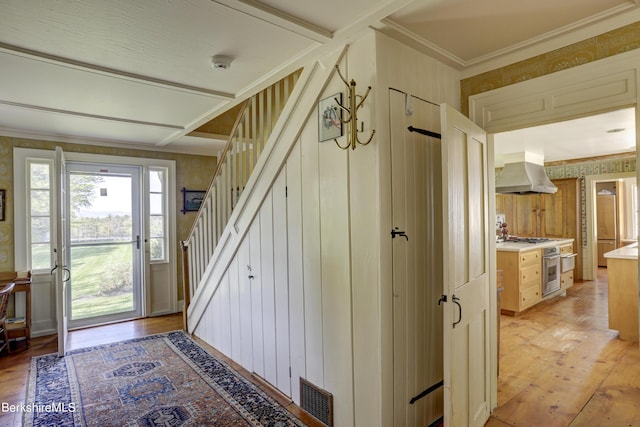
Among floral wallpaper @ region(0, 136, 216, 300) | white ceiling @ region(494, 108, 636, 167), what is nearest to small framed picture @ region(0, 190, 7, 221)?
floral wallpaper @ region(0, 136, 216, 300)

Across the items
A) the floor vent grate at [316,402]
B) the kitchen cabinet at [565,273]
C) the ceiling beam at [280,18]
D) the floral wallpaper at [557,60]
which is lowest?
the floor vent grate at [316,402]

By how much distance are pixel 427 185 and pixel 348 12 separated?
1.08 m

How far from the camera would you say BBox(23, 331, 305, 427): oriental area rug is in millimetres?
2439

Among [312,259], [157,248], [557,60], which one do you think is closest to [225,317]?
[312,259]

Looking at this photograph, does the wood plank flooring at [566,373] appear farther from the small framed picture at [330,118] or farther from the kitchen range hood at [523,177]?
the small framed picture at [330,118]

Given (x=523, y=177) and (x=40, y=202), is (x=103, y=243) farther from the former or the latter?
(x=523, y=177)

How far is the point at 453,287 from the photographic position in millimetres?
1897

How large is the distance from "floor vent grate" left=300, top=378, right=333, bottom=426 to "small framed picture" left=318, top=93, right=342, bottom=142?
5.31 ft

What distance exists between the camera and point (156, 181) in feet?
16.6

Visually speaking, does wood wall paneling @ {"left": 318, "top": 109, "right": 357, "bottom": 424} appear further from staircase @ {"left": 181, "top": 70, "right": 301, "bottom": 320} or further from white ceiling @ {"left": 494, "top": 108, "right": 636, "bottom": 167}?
white ceiling @ {"left": 494, "top": 108, "right": 636, "bottom": 167}

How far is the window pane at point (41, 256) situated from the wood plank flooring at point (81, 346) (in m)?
0.82

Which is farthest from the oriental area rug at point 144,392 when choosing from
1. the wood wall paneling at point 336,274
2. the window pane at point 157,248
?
the window pane at point 157,248

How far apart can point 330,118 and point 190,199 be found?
3663mm

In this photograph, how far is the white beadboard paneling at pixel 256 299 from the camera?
2.99 m
